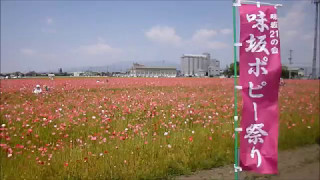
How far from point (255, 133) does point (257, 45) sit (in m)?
0.91

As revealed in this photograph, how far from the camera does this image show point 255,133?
263 centimetres

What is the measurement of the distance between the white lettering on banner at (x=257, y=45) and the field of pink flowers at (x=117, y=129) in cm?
90

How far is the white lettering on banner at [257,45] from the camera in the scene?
2.51m

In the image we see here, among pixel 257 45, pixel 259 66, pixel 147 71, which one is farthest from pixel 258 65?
pixel 147 71

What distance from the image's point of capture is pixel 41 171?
3719 millimetres

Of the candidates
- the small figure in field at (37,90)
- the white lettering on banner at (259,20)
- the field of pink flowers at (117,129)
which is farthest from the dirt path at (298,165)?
the small figure in field at (37,90)

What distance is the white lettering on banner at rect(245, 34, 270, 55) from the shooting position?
2.51 meters

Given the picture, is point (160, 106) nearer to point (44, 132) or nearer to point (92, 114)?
point (92, 114)

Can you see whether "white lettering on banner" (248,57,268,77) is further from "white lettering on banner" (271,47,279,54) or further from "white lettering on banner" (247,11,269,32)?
"white lettering on banner" (247,11,269,32)

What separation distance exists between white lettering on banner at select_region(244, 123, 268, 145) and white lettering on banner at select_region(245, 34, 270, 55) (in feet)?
2.52

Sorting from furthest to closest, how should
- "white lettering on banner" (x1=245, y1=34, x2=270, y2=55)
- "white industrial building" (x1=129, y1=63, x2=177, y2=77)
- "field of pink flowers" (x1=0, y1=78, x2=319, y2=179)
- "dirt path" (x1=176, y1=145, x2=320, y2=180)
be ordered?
"white industrial building" (x1=129, y1=63, x2=177, y2=77), "field of pink flowers" (x1=0, y1=78, x2=319, y2=179), "dirt path" (x1=176, y1=145, x2=320, y2=180), "white lettering on banner" (x1=245, y1=34, x2=270, y2=55)

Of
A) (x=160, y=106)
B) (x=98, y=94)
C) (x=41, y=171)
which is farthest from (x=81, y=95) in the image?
(x=41, y=171)

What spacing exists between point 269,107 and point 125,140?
285 cm

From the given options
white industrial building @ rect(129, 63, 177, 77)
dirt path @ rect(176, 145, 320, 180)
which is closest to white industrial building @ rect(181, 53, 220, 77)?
white industrial building @ rect(129, 63, 177, 77)
